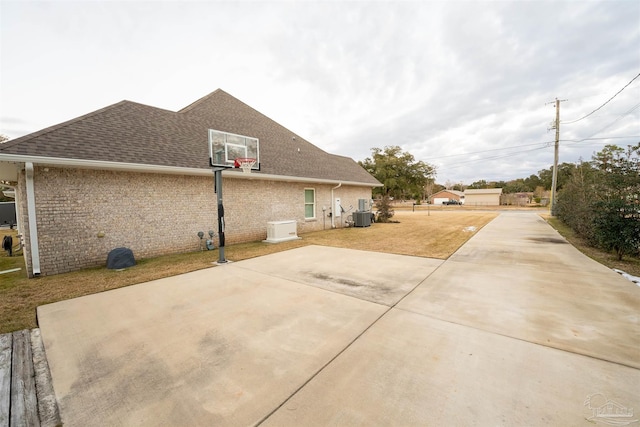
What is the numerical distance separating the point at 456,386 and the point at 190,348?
118 inches

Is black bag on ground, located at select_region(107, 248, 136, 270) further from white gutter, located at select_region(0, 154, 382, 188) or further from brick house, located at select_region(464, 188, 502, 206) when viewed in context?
brick house, located at select_region(464, 188, 502, 206)

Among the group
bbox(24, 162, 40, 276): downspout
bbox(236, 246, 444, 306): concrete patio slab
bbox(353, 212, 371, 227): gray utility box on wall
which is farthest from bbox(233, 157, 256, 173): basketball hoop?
bbox(353, 212, 371, 227): gray utility box on wall

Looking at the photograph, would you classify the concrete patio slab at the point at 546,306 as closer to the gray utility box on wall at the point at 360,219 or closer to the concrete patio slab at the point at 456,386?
the concrete patio slab at the point at 456,386

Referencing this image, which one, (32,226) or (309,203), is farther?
(309,203)

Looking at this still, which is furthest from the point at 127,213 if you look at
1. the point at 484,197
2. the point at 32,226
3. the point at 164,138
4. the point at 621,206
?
the point at 484,197

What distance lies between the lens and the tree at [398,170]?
119ft

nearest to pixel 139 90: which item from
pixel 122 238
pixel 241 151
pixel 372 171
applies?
pixel 241 151

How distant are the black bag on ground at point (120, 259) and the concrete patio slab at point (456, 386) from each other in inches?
284

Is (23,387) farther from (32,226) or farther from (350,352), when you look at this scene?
(32,226)

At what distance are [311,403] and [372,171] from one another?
38.1m

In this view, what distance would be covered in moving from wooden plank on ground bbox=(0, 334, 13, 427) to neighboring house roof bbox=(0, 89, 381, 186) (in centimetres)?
477

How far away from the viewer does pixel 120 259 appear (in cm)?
686

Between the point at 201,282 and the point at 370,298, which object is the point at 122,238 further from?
the point at 370,298

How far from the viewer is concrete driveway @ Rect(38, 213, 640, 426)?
199 cm
